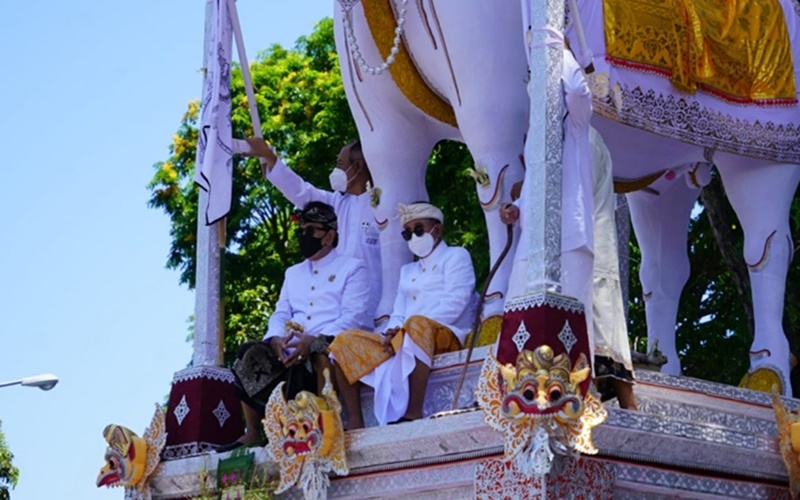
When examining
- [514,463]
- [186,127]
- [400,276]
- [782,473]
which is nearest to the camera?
[514,463]

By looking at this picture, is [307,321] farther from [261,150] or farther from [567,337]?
[567,337]

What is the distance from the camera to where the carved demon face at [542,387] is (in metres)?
11.1

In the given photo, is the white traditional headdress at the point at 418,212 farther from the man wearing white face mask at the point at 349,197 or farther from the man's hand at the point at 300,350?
the man's hand at the point at 300,350

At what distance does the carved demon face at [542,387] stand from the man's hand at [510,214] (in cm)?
133

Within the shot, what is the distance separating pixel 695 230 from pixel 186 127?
7.33 m

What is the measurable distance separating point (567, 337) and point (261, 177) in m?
11.3

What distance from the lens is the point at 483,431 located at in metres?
11.6

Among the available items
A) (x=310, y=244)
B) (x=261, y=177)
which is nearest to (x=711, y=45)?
(x=310, y=244)

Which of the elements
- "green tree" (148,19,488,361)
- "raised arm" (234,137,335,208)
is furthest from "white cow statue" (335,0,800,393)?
"green tree" (148,19,488,361)

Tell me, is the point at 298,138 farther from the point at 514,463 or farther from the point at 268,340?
the point at 514,463

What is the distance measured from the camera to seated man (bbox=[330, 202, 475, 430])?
12773 millimetres

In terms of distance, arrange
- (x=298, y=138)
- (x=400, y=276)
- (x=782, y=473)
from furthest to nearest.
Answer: (x=298, y=138), (x=400, y=276), (x=782, y=473)

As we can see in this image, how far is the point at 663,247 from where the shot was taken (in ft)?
51.2

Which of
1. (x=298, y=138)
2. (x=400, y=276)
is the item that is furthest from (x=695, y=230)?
(x=400, y=276)
